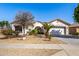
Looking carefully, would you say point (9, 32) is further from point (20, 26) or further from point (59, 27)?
point (59, 27)

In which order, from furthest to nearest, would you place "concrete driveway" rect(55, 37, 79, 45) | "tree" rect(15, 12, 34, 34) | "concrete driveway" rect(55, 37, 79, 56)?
"concrete driveway" rect(55, 37, 79, 45), "tree" rect(15, 12, 34, 34), "concrete driveway" rect(55, 37, 79, 56)

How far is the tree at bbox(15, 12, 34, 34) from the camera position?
7285 mm

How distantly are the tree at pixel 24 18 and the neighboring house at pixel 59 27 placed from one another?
1.77 feet

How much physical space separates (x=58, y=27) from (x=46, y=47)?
696 mm

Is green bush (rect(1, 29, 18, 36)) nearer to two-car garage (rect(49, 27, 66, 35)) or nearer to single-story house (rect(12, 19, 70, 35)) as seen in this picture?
single-story house (rect(12, 19, 70, 35))

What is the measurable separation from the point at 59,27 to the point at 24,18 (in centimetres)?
98

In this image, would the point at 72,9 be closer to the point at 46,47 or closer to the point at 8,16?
the point at 46,47

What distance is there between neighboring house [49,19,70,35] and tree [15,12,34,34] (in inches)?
21.3

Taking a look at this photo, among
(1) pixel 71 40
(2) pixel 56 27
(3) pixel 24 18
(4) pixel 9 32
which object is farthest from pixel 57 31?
(4) pixel 9 32

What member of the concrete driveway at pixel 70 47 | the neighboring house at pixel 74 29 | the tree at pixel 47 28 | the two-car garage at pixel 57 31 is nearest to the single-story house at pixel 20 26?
the tree at pixel 47 28

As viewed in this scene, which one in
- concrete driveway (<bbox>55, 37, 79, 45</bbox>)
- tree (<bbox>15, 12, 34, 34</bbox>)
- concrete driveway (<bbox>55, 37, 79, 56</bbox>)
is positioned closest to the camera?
concrete driveway (<bbox>55, 37, 79, 56</bbox>)

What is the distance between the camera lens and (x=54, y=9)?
288 inches

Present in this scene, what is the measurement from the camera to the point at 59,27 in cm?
760

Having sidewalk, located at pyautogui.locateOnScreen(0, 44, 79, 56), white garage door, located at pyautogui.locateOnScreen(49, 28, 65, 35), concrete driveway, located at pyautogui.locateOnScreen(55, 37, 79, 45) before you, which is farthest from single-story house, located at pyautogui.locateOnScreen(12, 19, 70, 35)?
sidewalk, located at pyautogui.locateOnScreen(0, 44, 79, 56)
